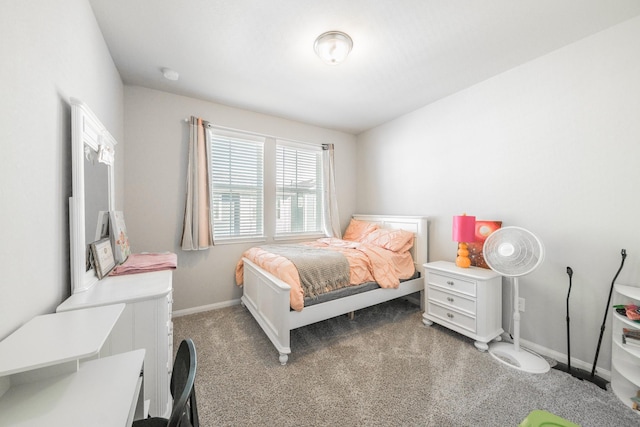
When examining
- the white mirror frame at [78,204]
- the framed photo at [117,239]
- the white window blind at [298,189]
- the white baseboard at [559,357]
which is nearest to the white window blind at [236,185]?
the white window blind at [298,189]

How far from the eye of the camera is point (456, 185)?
2.81 meters

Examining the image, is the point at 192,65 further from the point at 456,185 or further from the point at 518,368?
the point at 518,368

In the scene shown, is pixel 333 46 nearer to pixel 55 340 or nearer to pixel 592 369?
pixel 55 340

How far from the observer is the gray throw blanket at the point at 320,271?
222 cm

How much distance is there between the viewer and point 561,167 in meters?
2.03

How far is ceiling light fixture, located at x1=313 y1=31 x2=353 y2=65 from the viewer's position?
6.10 ft


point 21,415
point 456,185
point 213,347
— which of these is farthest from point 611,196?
point 213,347

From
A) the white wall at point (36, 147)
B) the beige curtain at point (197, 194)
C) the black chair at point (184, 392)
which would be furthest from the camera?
the beige curtain at point (197, 194)

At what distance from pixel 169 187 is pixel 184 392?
2.73m

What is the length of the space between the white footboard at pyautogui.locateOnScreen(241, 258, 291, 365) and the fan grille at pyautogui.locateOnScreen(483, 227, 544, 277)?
186cm

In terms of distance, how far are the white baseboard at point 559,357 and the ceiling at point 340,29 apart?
265cm

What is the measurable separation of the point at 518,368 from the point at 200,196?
3.55m

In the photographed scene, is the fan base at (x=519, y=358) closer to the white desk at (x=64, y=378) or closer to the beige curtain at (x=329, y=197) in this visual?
the beige curtain at (x=329, y=197)

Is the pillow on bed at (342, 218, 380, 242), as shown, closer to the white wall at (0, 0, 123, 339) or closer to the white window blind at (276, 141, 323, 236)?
the white window blind at (276, 141, 323, 236)
